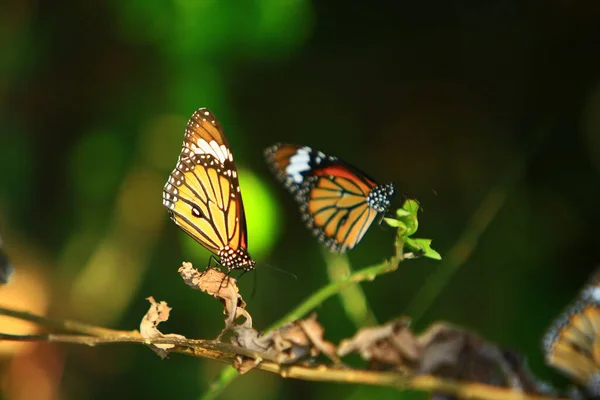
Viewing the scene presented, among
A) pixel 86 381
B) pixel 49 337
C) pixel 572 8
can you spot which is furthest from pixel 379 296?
pixel 49 337

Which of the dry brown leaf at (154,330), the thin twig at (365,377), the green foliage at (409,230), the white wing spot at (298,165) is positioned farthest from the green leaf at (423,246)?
the white wing spot at (298,165)

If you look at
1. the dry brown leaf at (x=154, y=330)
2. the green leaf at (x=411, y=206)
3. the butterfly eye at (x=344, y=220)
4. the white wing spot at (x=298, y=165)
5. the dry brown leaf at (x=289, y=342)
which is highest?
the green leaf at (x=411, y=206)

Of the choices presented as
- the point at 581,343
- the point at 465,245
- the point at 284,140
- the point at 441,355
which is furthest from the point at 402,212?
the point at 284,140

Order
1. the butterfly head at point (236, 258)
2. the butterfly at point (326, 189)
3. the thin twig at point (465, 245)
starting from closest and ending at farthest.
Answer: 1. the butterfly head at point (236, 258)
2. the butterfly at point (326, 189)
3. the thin twig at point (465, 245)

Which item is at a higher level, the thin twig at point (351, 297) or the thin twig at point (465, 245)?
the thin twig at point (465, 245)

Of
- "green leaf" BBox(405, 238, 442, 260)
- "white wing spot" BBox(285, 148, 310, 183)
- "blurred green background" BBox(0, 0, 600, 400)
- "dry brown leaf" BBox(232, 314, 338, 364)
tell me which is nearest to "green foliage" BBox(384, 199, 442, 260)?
"green leaf" BBox(405, 238, 442, 260)

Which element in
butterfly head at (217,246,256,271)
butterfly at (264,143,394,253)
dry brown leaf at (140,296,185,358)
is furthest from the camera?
butterfly at (264,143,394,253)

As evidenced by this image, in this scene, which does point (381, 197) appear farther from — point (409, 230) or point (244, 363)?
point (244, 363)

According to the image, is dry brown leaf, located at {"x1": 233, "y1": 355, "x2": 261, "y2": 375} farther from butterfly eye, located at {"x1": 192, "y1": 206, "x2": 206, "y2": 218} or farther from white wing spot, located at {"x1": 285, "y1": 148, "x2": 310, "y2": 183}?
white wing spot, located at {"x1": 285, "y1": 148, "x2": 310, "y2": 183}

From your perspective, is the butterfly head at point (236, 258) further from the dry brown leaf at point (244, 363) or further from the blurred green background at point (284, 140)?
the blurred green background at point (284, 140)
